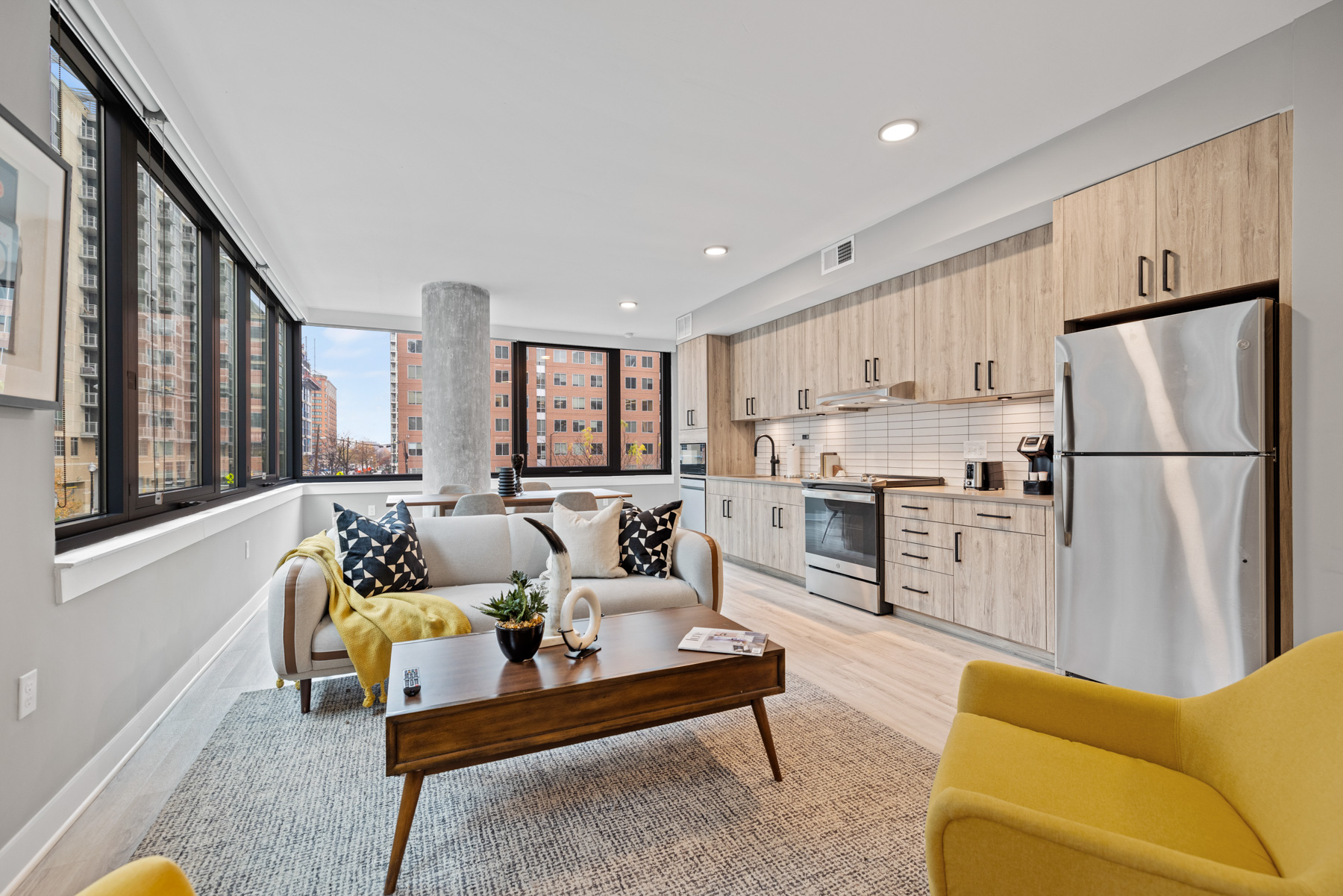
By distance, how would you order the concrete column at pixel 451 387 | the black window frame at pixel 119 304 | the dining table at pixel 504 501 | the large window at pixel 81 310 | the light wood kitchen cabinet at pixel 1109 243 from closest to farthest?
1. the large window at pixel 81 310
2. the black window frame at pixel 119 304
3. the light wood kitchen cabinet at pixel 1109 243
4. the dining table at pixel 504 501
5. the concrete column at pixel 451 387

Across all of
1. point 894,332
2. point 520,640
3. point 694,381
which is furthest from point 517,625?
point 694,381

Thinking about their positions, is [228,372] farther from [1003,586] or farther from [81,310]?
[1003,586]

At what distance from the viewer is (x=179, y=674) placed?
9.05ft

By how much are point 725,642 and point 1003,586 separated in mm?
2043

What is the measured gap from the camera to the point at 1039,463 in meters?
3.64

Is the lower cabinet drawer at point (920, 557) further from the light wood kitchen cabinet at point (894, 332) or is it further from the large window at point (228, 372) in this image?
the large window at point (228, 372)

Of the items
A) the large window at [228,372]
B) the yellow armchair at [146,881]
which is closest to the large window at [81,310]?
the large window at [228,372]

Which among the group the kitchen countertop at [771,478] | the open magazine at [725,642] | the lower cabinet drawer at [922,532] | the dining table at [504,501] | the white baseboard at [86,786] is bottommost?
the white baseboard at [86,786]

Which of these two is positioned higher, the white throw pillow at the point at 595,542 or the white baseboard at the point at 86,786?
the white throw pillow at the point at 595,542

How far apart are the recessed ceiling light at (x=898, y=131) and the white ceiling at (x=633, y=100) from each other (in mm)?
63

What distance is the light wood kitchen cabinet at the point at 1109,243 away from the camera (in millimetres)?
2654

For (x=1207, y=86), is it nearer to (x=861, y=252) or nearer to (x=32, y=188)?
(x=861, y=252)

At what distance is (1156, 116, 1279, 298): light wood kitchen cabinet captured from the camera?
2.30 m

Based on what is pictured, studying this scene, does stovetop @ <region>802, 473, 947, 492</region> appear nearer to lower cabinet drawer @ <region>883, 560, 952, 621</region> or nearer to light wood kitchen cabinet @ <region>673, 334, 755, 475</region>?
lower cabinet drawer @ <region>883, 560, 952, 621</region>
